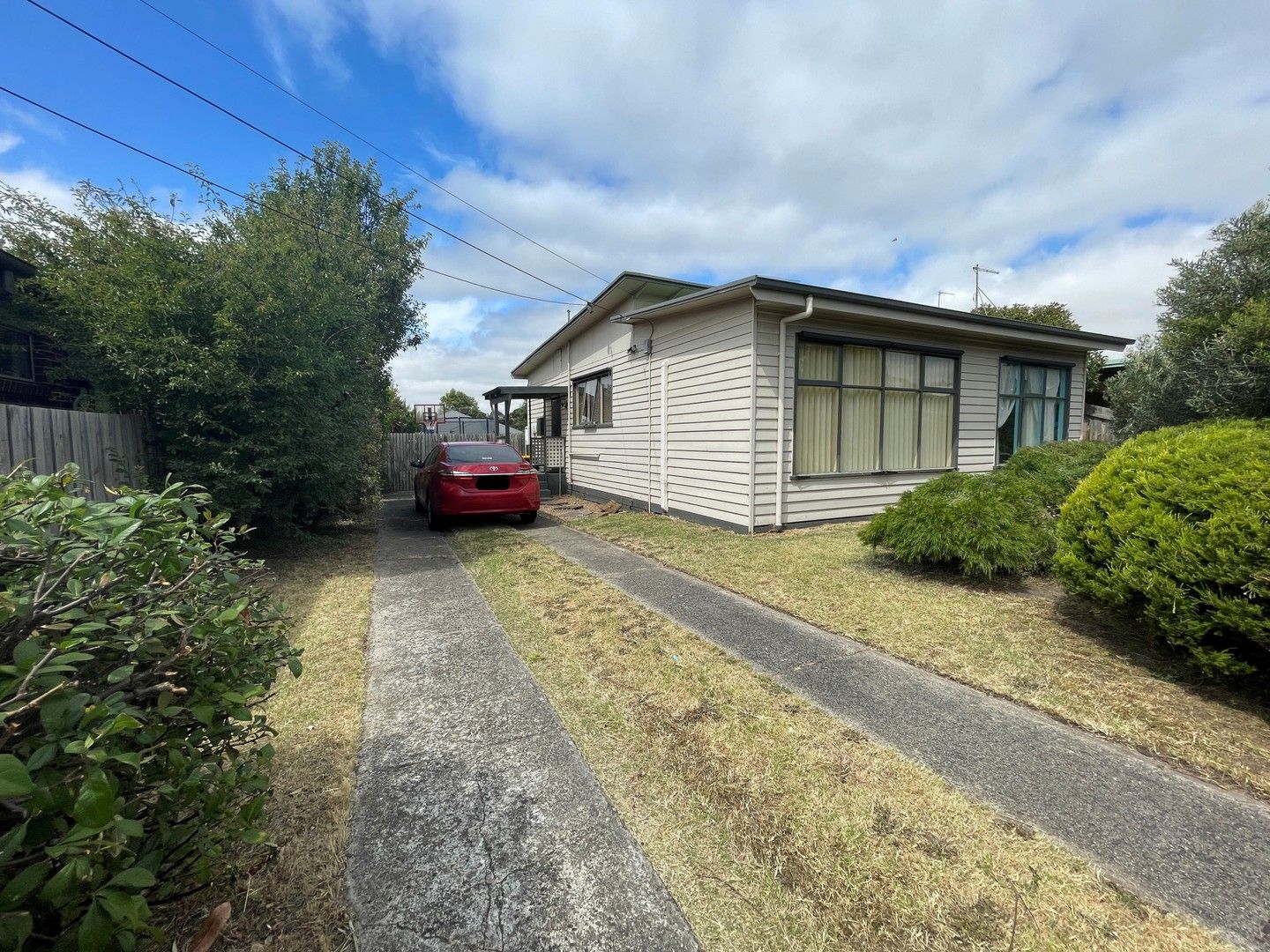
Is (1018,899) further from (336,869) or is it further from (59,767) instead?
(59,767)

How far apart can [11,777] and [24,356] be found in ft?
40.1

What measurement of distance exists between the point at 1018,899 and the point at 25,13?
10.0 meters

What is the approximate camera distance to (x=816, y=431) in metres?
7.82

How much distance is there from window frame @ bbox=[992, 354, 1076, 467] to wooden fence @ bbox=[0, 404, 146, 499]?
39.4ft

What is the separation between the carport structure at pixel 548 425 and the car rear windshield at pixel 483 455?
489 centimetres

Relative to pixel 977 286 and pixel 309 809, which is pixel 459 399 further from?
pixel 309 809

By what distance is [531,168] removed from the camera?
482 inches

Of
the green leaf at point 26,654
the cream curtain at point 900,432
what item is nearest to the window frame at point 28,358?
the green leaf at point 26,654

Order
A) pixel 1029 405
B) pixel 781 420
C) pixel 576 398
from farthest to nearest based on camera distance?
pixel 576 398, pixel 1029 405, pixel 781 420

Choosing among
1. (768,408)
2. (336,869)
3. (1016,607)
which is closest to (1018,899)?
(336,869)

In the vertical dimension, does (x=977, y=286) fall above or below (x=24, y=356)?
above

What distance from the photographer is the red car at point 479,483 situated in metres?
8.25

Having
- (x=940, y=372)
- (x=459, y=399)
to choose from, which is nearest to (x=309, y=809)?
(x=940, y=372)

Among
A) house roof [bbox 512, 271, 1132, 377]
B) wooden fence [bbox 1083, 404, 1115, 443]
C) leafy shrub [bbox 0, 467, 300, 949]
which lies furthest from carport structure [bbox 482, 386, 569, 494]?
wooden fence [bbox 1083, 404, 1115, 443]
